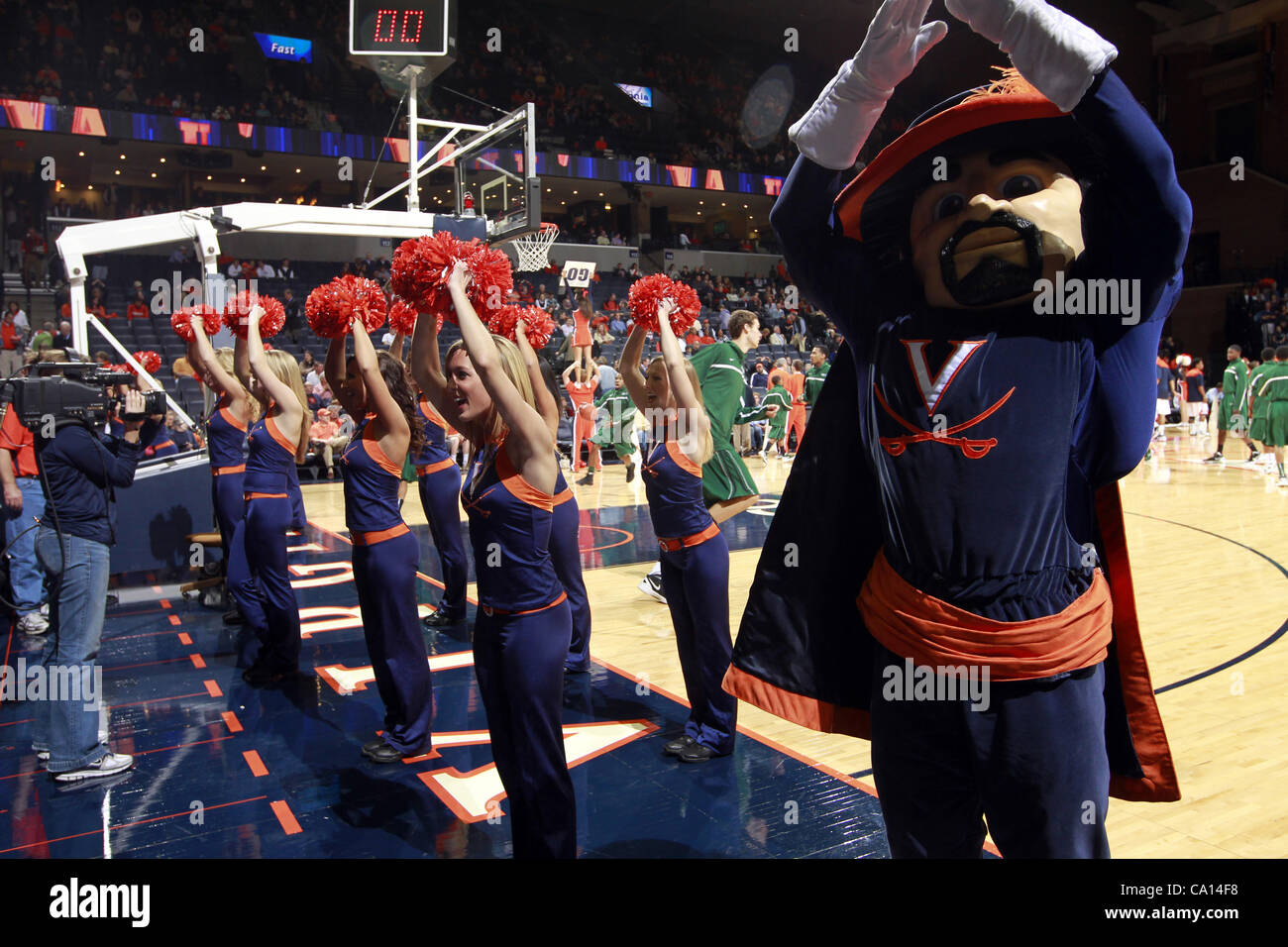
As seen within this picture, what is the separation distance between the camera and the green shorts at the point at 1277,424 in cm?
1137

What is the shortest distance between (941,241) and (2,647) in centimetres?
605

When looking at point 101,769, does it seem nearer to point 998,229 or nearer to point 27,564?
point 27,564

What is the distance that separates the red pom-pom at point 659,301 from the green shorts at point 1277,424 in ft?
34.9

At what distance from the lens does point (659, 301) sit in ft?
12.5

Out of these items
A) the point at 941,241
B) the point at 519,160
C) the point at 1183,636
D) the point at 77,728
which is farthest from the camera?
the point at 519,160

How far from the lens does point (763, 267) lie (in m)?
31.4

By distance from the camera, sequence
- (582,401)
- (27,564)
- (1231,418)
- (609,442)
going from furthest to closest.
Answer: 1. (609,442)
2. (1231,418)
3. (582,401)
4. (27,564)

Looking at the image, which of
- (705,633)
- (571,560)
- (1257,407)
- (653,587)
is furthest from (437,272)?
(1257,407)

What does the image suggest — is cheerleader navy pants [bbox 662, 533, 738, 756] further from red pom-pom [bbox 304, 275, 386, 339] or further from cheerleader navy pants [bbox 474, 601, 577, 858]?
red pom-pom [bbox 304, 275, 386, 339]

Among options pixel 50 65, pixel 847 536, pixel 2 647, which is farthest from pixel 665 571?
pixel 50 65

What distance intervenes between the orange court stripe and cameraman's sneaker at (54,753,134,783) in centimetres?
82

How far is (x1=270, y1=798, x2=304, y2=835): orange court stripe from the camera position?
328 cm

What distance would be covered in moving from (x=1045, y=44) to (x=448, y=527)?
5.04m

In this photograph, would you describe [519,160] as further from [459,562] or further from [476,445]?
[476,445]
